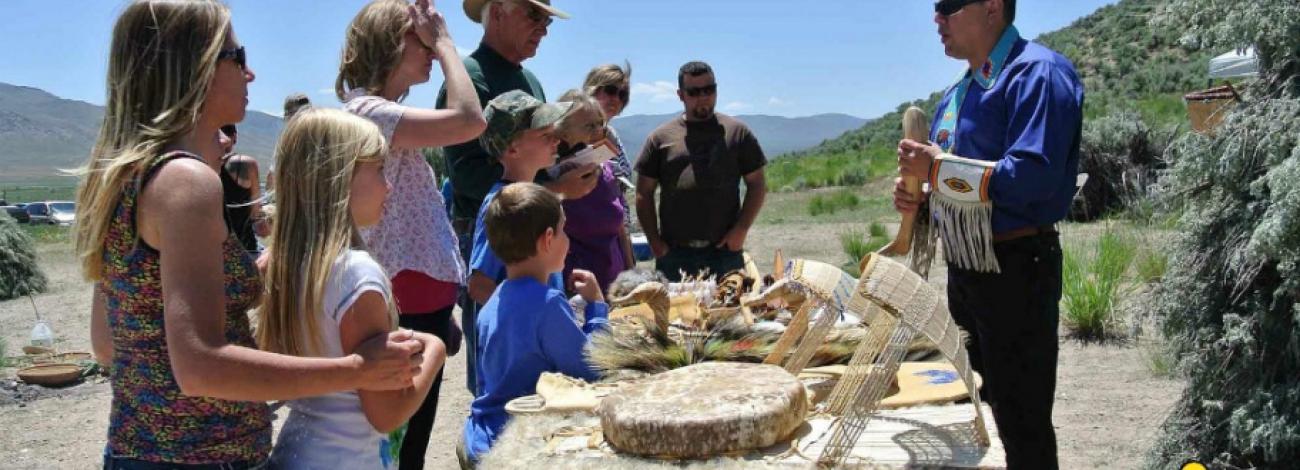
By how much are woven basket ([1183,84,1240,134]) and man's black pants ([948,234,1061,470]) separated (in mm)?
679

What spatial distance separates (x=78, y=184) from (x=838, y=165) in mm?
25361

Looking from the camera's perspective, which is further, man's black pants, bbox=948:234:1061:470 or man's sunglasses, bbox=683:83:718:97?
man's sunglasses, bbox=683:83:718:97

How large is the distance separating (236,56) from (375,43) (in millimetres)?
1314

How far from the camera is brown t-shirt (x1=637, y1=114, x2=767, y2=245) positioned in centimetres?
572

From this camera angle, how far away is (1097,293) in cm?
679

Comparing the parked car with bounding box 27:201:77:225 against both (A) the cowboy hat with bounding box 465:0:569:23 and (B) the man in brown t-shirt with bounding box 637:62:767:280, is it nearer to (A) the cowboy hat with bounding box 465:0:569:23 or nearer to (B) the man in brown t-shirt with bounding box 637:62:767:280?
(B) the man in brown t-shirt with bounding box 637:62:767:280

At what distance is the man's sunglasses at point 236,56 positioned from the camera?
6.43 ft

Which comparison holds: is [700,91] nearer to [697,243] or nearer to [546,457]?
[697,243]

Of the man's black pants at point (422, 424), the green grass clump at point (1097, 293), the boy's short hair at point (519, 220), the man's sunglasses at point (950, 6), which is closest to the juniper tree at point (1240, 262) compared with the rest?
the man's sunglasses at point (950, 6)

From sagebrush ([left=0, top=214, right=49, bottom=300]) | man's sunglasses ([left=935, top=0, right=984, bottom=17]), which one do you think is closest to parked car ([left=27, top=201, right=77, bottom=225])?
sagebrush ([left=0, top=214, right=49, bottom=300])

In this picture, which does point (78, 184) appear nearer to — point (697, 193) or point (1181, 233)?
point (1181, 233)

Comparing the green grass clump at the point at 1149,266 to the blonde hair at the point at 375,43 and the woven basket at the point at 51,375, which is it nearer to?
the blonde hair at the point at 375,43

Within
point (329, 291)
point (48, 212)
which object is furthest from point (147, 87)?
point (48, 212)

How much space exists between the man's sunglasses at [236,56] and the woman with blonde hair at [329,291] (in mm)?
153
